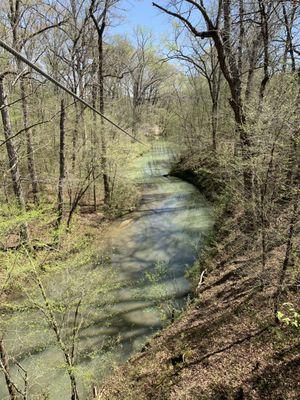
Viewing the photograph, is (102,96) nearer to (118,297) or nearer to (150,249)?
(150,249)

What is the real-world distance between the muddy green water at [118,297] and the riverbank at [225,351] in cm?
73

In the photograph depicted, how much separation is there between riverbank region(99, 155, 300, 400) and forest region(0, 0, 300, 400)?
0.03 metres

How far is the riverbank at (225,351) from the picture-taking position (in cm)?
516

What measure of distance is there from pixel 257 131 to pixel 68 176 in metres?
9.04

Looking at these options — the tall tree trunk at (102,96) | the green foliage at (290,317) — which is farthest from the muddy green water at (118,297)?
the green foliage at (290,317)

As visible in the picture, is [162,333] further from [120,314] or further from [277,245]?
[277,245]

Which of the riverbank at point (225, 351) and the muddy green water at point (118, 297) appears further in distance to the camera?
the muddy green water at point (118, 297)

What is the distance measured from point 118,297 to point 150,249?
11.2 feet

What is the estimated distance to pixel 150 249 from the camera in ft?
41.8

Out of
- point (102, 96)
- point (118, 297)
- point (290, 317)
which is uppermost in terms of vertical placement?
point (102, 96)

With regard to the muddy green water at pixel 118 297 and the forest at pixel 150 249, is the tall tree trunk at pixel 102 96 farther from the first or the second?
the muddy green water at pixel 118 297

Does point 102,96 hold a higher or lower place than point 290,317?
higher

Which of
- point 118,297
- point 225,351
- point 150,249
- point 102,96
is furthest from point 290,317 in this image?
point 102,96

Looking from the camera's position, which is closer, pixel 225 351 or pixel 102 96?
pixel 225 351
